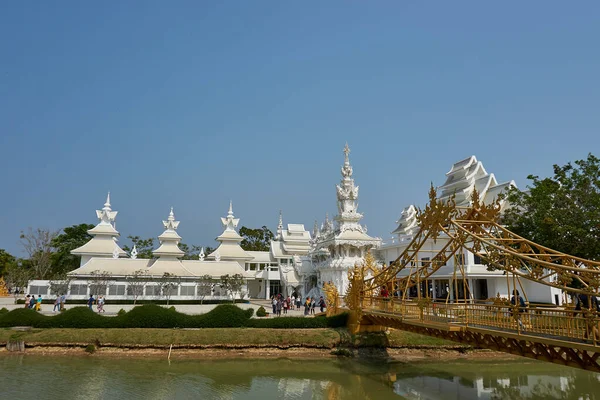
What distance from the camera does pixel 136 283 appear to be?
3200 cm

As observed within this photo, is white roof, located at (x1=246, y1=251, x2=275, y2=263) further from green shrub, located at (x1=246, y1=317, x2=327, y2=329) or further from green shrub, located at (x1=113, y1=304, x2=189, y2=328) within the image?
green shrub, located at (x1=113, y1=304, x2=189, y2=328)

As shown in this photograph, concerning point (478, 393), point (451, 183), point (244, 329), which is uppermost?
point (451, 183)

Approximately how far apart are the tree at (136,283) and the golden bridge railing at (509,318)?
20.4 metres

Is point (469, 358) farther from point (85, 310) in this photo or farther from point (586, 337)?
point (85, 310)

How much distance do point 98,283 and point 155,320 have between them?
11594 mm

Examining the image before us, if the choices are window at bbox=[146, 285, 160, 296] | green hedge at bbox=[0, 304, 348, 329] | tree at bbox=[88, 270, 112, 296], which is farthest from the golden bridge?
tree at bbox=[88, 270, 112, 296]

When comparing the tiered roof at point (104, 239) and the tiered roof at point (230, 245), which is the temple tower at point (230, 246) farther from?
the tiered roof at point (104, 239)

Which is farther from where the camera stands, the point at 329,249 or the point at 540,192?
the point at 329,249

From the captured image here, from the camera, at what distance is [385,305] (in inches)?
767

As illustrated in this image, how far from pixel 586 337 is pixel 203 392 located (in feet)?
39.4

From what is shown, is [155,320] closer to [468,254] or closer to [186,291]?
[186,291]

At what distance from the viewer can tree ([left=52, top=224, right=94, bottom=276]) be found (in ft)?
154

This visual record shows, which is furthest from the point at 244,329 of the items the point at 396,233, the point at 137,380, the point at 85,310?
the point at 396,233

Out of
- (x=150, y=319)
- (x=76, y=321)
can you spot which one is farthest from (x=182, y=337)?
(x=76, y=321)
